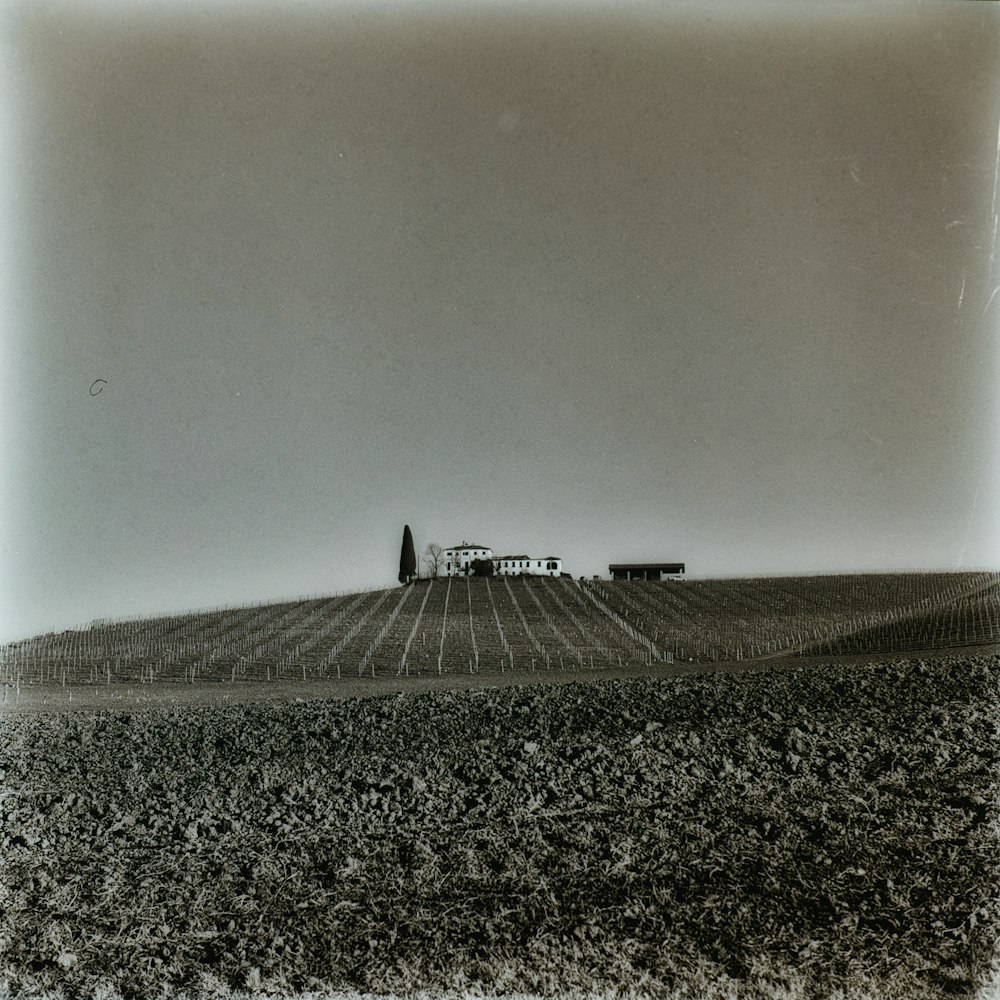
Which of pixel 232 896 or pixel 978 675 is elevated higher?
pixel 978 675

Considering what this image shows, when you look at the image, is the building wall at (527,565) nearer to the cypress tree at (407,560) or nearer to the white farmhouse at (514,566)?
the white farmhouse at (514,566)

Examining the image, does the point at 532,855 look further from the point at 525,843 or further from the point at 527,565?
the point at 527,565

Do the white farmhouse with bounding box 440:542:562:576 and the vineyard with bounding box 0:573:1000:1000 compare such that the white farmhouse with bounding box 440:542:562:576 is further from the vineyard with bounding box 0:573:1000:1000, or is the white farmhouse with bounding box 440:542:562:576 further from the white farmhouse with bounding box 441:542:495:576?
the vineyard with bounding box 0:573:1000:1000

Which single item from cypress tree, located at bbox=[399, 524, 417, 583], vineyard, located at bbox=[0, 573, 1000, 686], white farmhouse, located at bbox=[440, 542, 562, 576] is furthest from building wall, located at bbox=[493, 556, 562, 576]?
vineyard, located at bbox=[0, 573, 1000, 686]

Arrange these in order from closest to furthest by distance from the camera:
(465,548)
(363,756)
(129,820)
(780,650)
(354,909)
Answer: (354,909)
(129,820)
(363,756)
(780,650)
(465,548)

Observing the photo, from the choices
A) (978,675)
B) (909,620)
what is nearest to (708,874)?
(978,675)

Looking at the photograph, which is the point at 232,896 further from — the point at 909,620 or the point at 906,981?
the point at 909,620

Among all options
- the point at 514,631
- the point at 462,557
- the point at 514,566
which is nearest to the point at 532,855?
the point at 514,631
